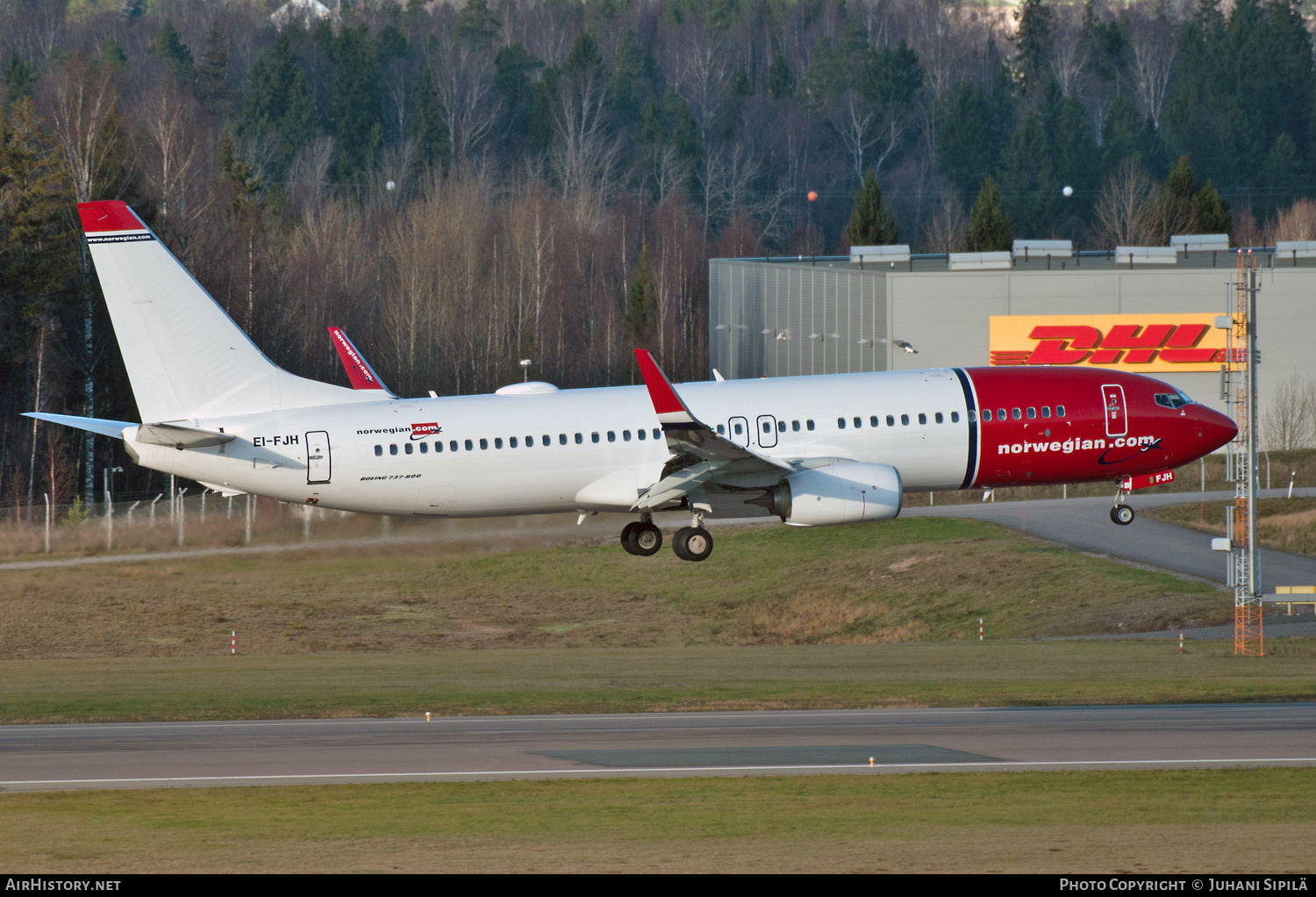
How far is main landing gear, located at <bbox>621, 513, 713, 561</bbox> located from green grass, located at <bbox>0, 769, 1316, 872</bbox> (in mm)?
13982

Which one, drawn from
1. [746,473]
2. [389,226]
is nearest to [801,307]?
[389,226]

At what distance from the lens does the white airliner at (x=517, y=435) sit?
4522 cm

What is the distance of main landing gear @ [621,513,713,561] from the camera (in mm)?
46781

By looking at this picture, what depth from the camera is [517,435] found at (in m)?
45.8

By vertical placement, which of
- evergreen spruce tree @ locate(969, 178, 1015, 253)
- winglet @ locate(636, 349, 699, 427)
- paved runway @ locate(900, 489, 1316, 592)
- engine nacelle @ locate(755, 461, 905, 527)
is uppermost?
evergreen spruce tree @ locate(969, 178, 1015, 253)

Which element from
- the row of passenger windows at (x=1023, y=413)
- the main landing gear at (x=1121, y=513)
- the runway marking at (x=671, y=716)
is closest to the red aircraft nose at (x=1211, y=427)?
the main landing gear at (x=1121, y=513)

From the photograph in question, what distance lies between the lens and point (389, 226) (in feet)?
531

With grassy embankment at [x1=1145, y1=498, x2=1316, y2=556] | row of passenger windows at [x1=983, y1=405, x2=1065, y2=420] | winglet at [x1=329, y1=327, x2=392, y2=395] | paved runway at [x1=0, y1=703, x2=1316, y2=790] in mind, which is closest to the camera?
paved runway at [x1=0, y1=703, x2=1316, y2=790]

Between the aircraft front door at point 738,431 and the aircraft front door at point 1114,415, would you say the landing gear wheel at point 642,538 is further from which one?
the aircraft front door at point 1114,415

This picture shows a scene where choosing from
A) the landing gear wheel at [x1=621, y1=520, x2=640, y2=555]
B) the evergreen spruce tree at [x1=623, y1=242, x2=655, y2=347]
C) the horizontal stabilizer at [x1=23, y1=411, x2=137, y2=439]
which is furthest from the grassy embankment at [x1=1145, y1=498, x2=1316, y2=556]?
the evergreen spruce tree at [x1=623, y1=242, x2=655, y2=347]

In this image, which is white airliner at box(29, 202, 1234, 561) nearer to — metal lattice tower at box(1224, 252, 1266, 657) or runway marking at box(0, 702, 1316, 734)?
runway marking at box(0, 702, 1316, 734)

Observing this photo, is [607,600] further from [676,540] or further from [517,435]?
[517,435]

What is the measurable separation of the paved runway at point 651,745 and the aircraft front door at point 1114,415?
896 centimetres

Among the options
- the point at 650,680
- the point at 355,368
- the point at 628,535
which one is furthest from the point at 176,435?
the point at 650,680
